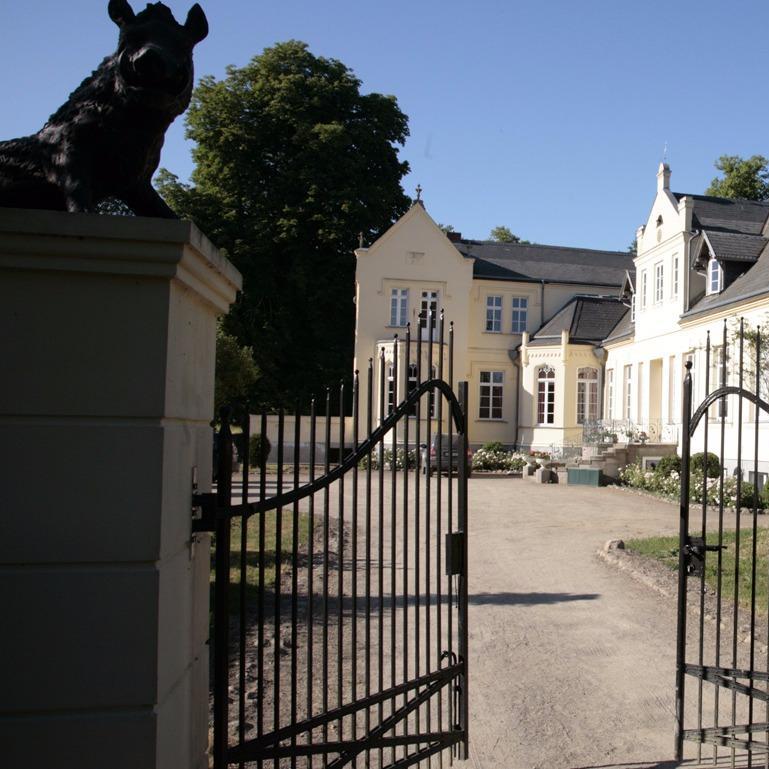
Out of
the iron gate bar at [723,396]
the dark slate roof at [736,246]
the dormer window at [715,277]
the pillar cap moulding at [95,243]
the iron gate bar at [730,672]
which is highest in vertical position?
the dark slate roof at [736,246]

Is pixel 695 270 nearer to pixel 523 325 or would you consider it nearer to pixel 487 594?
pixel 523 325

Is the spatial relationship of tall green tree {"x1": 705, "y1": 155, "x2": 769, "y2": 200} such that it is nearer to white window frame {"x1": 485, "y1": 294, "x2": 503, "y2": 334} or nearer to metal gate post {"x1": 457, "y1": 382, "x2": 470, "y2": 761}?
white window frame {"x1": 485, "y1": 294, "x2": 503, "y2": 334}

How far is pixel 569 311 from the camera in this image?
34.7m

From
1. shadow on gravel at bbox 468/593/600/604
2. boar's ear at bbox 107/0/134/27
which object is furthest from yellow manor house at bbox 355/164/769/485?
boar's ear at bbox 107/0/134/27

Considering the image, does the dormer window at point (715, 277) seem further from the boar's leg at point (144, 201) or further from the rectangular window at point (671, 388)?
the boar's leg at point (144, 201)

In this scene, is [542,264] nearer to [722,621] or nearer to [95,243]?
[722,621]

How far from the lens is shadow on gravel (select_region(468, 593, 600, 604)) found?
804 cm

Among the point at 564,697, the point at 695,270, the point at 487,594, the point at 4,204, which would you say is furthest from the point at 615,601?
the point at 695,270

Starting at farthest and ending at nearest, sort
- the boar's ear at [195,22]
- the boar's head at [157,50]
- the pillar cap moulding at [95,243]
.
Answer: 1. the boar's ear at [195,22]
2. the boar's head at [157,50]
3. the pillar cap moulding at [95,243]

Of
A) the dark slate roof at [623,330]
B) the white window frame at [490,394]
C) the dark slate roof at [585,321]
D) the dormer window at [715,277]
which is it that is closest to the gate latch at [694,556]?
the dormer window at [715,277]

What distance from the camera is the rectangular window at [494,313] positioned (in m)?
35.5

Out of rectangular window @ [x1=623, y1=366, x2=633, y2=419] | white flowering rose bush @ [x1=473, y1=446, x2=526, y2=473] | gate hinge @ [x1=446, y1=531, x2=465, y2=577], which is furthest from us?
rectangular window @ [x1=623, y1=366, x2=633, y2=419]

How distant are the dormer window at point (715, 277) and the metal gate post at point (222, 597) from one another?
24.2m

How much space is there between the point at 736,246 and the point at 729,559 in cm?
1721
